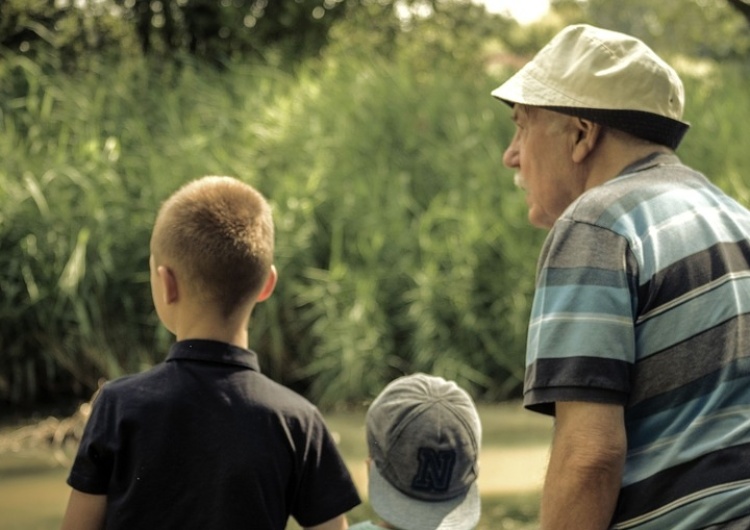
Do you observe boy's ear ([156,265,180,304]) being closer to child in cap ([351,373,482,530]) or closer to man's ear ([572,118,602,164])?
child in cap ([351,373,482,530])

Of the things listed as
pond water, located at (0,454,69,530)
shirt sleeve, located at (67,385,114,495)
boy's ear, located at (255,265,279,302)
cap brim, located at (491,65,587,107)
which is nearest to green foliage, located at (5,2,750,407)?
pond water, located at (0,454,69,530)

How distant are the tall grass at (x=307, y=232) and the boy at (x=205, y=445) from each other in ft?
13.3

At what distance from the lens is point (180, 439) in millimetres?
2418

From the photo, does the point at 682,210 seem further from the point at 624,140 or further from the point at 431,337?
the point at 431,337

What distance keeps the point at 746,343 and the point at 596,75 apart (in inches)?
18.4

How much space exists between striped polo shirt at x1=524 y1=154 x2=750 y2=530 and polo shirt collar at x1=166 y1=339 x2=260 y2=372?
71 cm

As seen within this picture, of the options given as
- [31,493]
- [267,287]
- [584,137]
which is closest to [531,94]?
[584,137]

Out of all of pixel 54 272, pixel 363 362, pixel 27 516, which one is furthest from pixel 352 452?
pixel 54 272

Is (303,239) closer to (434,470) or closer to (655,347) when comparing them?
(434,470)

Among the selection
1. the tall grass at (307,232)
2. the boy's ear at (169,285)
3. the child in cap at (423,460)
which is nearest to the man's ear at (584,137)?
the child in cap at (423,460)

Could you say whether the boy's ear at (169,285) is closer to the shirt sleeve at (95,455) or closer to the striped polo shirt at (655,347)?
the shirt sleeve at (95,455)

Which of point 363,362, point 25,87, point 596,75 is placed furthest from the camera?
point 25,87

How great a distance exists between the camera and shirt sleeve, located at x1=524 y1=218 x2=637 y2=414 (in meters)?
1.89

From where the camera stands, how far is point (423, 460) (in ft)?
7.75
